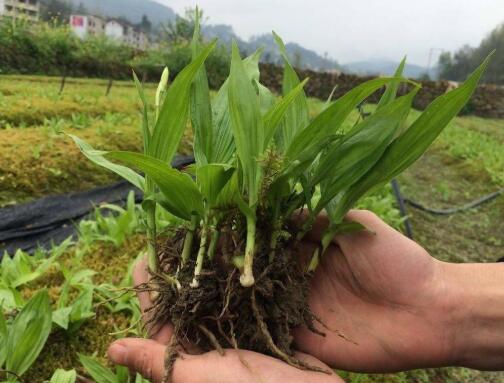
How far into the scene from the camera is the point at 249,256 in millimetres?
1106

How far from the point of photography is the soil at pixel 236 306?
1.15m

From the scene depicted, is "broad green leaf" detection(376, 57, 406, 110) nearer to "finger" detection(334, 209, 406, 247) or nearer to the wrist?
"finger" detection(334, 209, 406, 247)

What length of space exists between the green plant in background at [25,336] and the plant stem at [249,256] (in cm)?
82

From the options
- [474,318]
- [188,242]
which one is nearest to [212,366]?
[188,242]

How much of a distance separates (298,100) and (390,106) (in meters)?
0.29

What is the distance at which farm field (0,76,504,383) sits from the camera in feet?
6.24

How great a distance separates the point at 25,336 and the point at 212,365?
33.0 inches

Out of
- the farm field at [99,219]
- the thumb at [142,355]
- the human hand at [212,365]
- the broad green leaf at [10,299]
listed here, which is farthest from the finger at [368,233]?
the broad green leaf at [10,299]

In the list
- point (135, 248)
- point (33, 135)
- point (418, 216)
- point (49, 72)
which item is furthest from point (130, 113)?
point (49, 72)

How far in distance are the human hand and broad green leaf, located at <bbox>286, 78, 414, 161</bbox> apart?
0.49 metres

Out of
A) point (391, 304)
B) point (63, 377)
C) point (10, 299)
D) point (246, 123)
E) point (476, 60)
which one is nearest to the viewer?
point (246, 123)

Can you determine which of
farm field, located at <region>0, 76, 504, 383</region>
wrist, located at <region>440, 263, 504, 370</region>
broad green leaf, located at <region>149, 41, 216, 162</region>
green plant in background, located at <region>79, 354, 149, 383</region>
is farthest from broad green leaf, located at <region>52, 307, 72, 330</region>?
wrist, located at <region>440, 263, 504, 370</region>

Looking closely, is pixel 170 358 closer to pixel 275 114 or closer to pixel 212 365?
pixel 212 365

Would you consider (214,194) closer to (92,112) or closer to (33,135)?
(33,135)
